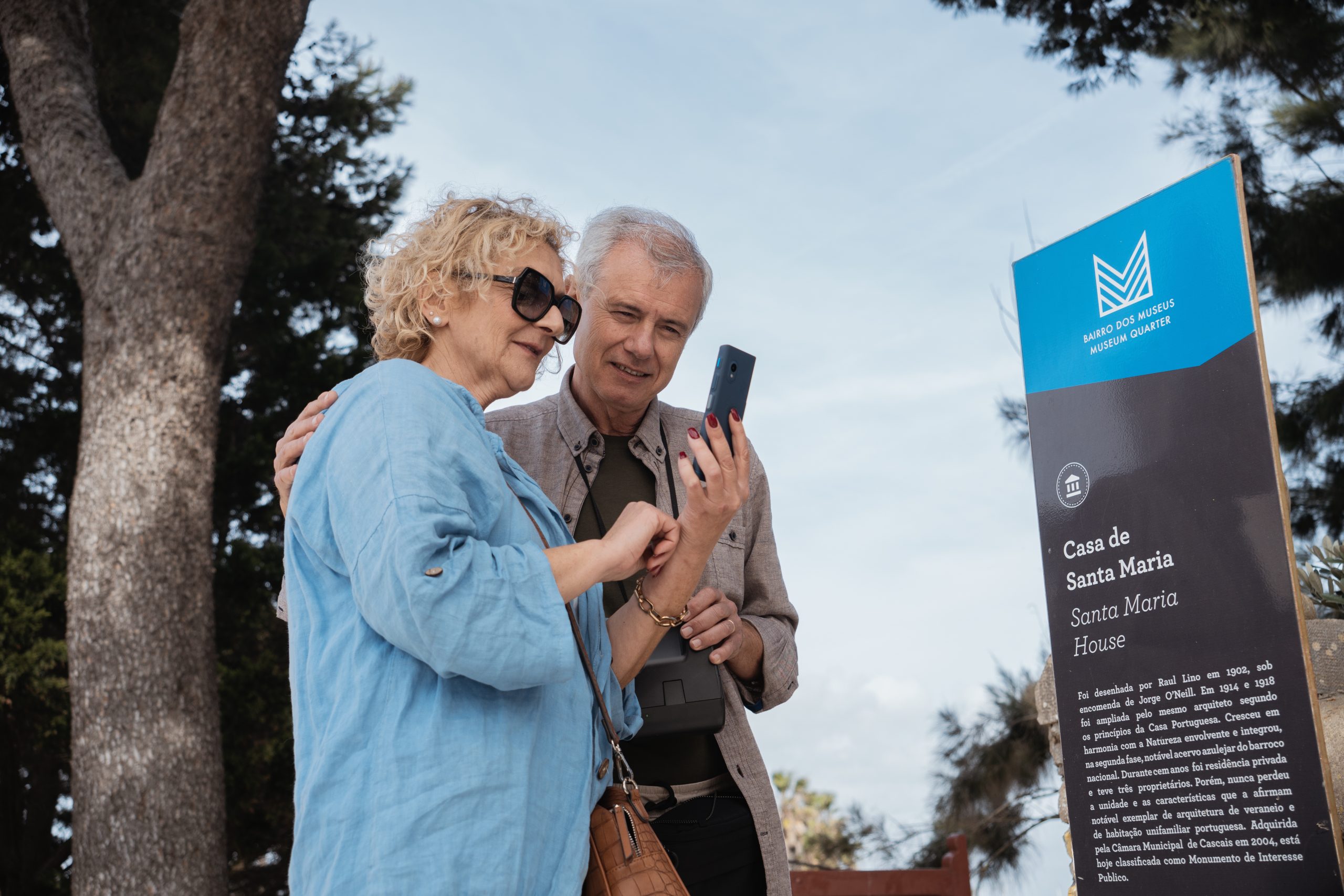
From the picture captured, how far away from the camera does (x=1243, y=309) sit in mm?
2428

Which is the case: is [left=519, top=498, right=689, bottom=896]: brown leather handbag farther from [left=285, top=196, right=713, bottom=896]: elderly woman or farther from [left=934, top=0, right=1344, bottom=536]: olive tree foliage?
[left=934, top=0, right=1344, bottom=536]: olive tree foliage

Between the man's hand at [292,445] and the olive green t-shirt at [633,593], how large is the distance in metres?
0.58

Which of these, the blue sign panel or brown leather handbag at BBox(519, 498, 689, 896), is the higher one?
the blue sign panel

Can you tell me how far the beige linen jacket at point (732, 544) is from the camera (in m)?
2.12

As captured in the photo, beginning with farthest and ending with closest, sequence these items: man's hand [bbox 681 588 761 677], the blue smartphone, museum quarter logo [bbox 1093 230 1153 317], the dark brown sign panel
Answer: museum quarter logo [bbox 1093 230 1153 317] → the dark brown sign panel → man's hand [bbox 681 588 761 677] → the blue smartphone

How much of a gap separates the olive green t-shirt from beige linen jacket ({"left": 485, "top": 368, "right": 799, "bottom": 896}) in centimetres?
2

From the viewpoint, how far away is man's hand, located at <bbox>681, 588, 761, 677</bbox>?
1943 mm

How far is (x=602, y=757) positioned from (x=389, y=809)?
368mm

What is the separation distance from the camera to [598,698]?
4.95 ft

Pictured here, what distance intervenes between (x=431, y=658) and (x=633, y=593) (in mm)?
761

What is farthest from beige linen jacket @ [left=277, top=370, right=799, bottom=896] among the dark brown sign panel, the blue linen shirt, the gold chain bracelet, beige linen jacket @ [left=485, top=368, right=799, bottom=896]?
the dark brown sign panel

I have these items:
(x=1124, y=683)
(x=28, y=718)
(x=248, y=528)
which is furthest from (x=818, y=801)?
(x=1124, y=683)

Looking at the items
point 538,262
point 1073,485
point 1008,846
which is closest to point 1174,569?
point 1073,485

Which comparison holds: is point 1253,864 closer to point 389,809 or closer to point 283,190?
point 389,809
